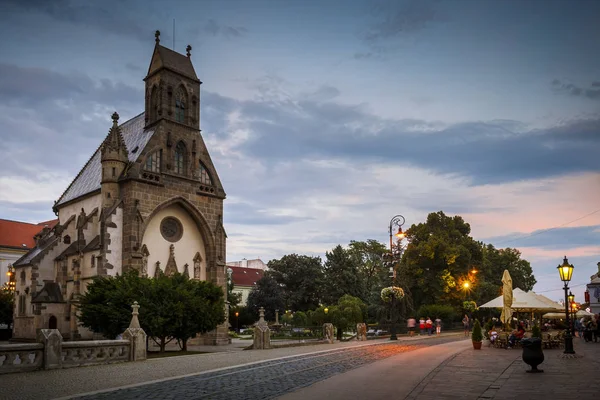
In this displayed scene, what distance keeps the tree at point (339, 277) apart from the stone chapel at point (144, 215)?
32.5m

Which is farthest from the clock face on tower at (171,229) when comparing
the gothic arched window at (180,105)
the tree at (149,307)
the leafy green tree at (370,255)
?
the leafy green tree at (370,255)

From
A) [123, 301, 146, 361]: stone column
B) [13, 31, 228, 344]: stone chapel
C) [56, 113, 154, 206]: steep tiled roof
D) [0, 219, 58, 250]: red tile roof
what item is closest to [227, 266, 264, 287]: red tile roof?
[0, 219, 58, 250]: red tile roof

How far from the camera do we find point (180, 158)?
42.8m

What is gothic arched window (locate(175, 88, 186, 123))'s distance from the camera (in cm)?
4338

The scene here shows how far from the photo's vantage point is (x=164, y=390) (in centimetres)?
1291

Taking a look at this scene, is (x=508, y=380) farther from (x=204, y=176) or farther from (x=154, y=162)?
(x=204, y=176)

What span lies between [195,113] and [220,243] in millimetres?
10668

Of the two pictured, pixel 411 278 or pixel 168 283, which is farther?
pixel 411 278

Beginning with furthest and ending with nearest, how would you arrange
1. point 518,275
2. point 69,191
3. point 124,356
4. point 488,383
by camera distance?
1. point 518,275
2. point 69,191
3. point 124,356
4. point 488,383

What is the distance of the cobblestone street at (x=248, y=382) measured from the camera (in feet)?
39.9

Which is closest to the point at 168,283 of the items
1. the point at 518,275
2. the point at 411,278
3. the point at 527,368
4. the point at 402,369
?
the point at 402,369

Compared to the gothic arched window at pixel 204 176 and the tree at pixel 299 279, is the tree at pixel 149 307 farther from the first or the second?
the tree at pixel 299 279

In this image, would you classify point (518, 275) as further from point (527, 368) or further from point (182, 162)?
point (527, 368)

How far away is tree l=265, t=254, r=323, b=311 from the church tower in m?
40.0
